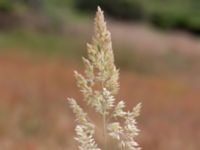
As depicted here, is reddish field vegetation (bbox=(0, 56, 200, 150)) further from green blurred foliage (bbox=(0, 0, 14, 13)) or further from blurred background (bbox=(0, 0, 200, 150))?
green blurred foliage (bbox=(0, 0, 14, 13))

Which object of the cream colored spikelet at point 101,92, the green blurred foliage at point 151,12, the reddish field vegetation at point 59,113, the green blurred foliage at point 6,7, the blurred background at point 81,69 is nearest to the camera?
the cream colored spikelet at point 101,92

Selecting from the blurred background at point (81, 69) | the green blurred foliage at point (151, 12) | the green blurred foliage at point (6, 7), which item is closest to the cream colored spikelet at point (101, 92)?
the blurred background at point (81, 69)

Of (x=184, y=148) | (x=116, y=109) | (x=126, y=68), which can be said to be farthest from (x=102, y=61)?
(x=126, y=68)

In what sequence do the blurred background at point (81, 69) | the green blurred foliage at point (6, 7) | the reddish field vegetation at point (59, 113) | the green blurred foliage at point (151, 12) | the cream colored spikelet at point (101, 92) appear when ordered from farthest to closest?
1. the green blurred foliage at point (151, 12)
2. the green blurred foliage at point (6, 7)
3. the blurred background at point (81, 69)
4. the reddish field vegetation at point (59, 113)
5. the cream colored spikelet at point (101, 92)

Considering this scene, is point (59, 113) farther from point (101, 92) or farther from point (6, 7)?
point (6, 7)

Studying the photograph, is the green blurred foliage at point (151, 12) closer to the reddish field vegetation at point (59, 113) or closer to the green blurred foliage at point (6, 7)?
the green blurred foliage at point (6, 7)

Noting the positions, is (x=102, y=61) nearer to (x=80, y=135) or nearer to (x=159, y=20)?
(x=80, y=135)
